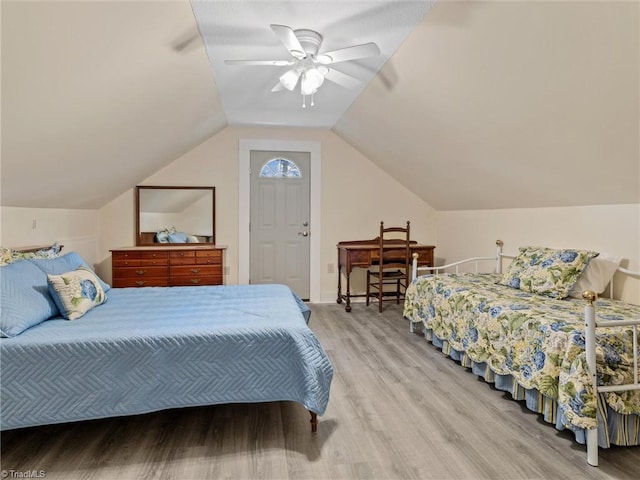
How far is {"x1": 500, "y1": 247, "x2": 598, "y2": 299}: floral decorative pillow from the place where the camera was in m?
2.73

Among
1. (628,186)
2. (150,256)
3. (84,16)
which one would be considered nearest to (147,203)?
(150,256)

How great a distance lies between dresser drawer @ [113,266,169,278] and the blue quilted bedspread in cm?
214

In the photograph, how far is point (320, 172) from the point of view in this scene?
5113 millimetres

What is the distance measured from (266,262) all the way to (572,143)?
12.0ft

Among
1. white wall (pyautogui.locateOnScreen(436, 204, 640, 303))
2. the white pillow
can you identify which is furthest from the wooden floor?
white wall (pyautogui.locateOnScreen(436, 204, 640, 303))

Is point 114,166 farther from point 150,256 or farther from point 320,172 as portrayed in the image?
point 320,172

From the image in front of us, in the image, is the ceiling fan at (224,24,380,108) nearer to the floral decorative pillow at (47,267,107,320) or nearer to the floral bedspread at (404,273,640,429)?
the floral decorative pillow at (47,267,107,320)

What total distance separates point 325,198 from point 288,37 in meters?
3.11

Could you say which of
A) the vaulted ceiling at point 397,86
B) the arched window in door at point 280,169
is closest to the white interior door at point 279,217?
the arched window in door at point 280,169

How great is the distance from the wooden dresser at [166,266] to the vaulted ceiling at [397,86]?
81cm

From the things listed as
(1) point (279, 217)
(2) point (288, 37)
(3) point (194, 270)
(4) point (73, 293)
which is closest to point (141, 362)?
(4) point (73, 293)

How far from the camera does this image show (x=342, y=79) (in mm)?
3227

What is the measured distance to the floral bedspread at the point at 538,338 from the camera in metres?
1.80

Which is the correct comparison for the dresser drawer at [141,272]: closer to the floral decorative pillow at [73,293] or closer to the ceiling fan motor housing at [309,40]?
the floral decorative pillow at [73,293]
